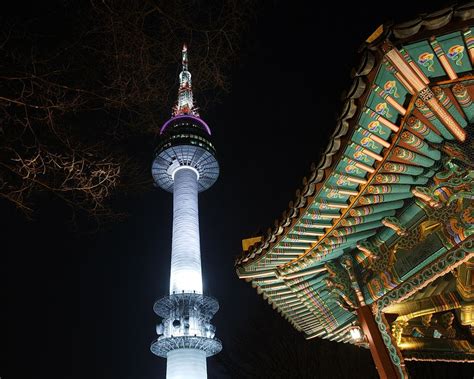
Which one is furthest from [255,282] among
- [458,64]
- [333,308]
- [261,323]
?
[261,323]

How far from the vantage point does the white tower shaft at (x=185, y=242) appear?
27500mm

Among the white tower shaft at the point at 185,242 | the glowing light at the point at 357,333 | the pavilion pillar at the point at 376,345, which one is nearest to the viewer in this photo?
the pavilion pillar at the point at 376,345

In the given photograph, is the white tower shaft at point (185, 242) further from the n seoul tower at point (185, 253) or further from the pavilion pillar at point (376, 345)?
the pavilion pillar at point (376, 345)

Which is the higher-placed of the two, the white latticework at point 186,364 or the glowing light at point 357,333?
the white latticework at point 186,364

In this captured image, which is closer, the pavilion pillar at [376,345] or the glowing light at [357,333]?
the pavilion pillar at [376,345]

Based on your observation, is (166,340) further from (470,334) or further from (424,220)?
(424,220)

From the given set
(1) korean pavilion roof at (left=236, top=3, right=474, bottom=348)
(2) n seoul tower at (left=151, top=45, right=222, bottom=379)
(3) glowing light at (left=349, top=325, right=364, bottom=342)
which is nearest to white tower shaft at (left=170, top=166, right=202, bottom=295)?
(2) n seoul tower at (left=151, top=45, right=222, bottom=379)

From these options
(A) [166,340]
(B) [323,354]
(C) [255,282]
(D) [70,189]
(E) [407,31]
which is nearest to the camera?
(E) [407,31]

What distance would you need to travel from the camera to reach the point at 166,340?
969 inches

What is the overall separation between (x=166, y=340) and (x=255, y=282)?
20.1 metres

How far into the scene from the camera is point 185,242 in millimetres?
29469

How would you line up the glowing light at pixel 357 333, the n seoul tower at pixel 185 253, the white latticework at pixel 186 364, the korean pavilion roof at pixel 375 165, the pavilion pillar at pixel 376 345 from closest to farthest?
the korean pavilion roof at pixel 375 165, the pavilion pillar at pixel 376 345, the glowing light at pixel 357 333, the white latticework at pixel 186 364, the n seoul tower at pixel 185 253

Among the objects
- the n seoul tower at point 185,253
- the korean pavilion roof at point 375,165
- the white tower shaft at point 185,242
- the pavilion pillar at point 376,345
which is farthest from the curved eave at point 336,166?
the white tower shaft at point 185,242

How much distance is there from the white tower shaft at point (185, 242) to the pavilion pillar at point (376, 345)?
2253 cm
